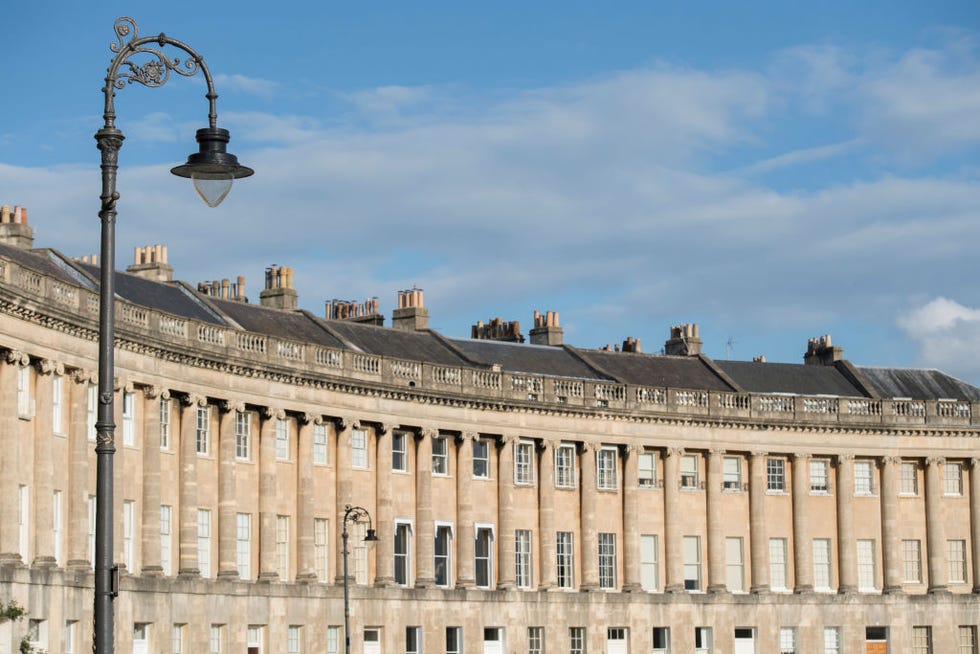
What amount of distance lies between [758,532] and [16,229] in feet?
128

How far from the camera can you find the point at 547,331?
9362 centimetres

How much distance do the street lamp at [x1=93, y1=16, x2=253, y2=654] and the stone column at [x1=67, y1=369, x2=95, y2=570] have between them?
1424 inches

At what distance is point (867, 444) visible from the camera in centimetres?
9331

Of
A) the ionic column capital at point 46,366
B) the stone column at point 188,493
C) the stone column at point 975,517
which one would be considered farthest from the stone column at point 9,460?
the stone column at point 975,517

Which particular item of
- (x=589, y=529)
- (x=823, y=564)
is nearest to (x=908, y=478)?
(x=823, y=564)

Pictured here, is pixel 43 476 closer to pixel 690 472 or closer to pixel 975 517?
pixel 690 472

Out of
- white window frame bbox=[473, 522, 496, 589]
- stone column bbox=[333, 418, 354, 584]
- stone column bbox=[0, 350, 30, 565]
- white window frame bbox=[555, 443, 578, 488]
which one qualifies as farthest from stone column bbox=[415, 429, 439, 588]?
stone column bbox=[0, 350, 30, 565]

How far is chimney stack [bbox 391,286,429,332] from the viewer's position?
89.2 m

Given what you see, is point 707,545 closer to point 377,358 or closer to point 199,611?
point 377,358

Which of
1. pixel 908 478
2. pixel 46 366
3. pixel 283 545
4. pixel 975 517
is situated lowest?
pixel 283 545

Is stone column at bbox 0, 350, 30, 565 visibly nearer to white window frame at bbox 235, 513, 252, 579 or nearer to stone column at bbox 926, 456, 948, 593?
white window frame at bbox 235, 513, 252, 579

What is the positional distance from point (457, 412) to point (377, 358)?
5.14 meters

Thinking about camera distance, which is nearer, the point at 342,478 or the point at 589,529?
the point at 342,478

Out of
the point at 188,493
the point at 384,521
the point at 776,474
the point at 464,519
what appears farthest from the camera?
the point at 776,474
